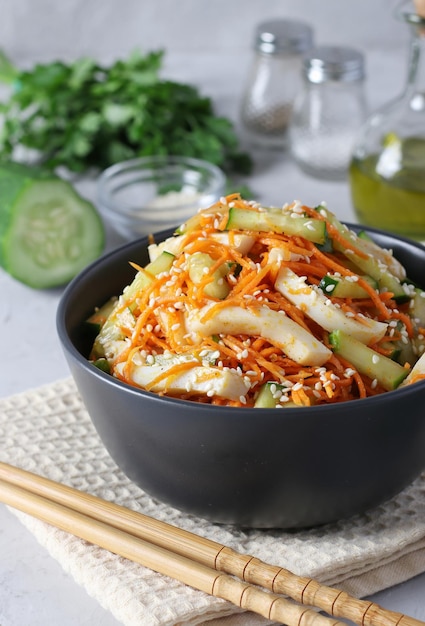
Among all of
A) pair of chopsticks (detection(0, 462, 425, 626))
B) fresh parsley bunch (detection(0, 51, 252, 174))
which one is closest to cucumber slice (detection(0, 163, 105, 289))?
fresh parsley bunch (detection(0, 51, 252, 174))

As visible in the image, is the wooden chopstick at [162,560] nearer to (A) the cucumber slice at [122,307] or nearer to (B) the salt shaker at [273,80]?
(A) the cucumber slice at [122,307]

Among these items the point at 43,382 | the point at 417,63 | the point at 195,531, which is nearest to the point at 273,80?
the point at 417,63

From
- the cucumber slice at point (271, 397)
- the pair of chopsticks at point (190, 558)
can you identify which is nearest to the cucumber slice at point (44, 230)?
the pair of chopsticks at point (190, 558)

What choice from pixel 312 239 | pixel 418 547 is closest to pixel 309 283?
pixel 312 239

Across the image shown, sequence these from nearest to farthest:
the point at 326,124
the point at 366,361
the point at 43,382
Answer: the point at 366,361 < the point at 43,382 < the point at 326,124

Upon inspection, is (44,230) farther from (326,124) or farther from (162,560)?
(162,560)

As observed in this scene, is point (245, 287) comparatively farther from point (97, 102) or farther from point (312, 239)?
point (97, 102)

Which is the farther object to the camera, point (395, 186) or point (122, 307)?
point (395, 186)
